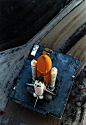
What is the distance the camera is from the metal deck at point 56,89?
14.4m

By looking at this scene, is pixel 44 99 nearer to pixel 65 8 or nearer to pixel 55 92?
pixel 55 92

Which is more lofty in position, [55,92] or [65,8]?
[65,8]

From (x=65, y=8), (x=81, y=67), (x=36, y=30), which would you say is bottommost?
(x=81, y=67)

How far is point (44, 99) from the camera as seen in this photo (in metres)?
14.9

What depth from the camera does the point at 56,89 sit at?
15.4 metres

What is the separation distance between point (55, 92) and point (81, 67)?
6382 millimetres

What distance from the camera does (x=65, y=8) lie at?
22953mm

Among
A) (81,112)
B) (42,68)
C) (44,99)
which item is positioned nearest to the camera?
(42,68)

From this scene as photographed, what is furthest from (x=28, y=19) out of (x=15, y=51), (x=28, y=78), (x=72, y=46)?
(x=28, y=78)

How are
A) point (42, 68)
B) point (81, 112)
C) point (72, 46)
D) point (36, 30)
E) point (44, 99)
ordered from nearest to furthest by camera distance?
point (42, 68), point (44, 99), point (81, 112), point (72, 46), point (36, 30)

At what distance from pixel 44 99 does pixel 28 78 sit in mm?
3488

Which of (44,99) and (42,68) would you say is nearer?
(42,68)

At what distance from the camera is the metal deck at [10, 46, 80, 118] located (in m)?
14.4

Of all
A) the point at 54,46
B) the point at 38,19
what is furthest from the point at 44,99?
the point at 38,19
